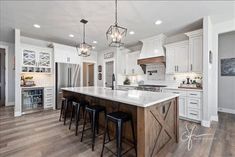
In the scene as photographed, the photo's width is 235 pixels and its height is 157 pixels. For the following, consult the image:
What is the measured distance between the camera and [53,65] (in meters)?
5.36

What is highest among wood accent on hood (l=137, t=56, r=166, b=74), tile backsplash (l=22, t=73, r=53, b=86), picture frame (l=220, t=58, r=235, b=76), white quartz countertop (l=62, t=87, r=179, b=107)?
wood accent on hood (l=137, t=56, r=166, b=74)

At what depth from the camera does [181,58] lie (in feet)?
13.7

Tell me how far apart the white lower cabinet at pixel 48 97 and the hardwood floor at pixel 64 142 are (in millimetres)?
1565

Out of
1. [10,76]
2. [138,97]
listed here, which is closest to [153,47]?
[138,97]

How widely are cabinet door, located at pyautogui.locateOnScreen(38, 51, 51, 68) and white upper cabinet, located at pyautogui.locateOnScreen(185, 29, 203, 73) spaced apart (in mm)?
5310

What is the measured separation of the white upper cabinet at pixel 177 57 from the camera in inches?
161

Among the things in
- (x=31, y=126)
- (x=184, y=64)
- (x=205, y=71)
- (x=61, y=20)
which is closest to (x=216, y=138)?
(x=205, y=71)

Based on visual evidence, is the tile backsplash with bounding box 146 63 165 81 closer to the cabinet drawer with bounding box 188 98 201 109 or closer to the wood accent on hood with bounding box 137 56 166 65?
the wood accent on hood with bounding box 137 56 166 65

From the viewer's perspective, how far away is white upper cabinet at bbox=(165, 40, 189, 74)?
4.08 m

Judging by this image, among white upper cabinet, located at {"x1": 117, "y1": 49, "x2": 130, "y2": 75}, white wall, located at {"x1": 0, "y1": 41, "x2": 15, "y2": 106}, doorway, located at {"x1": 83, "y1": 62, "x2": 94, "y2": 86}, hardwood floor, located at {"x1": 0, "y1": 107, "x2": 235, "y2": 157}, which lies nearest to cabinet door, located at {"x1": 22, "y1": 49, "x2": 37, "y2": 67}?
white wall, located at {"x1": 0, "y1": 41, "x2": 15, "y2": 106}

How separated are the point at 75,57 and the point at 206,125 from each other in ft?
18.1

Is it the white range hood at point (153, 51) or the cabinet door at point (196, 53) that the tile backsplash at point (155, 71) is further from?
the cabinet door at point (196, 53)

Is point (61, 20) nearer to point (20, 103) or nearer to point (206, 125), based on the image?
point (20, 103)

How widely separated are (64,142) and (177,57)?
4.04 m
